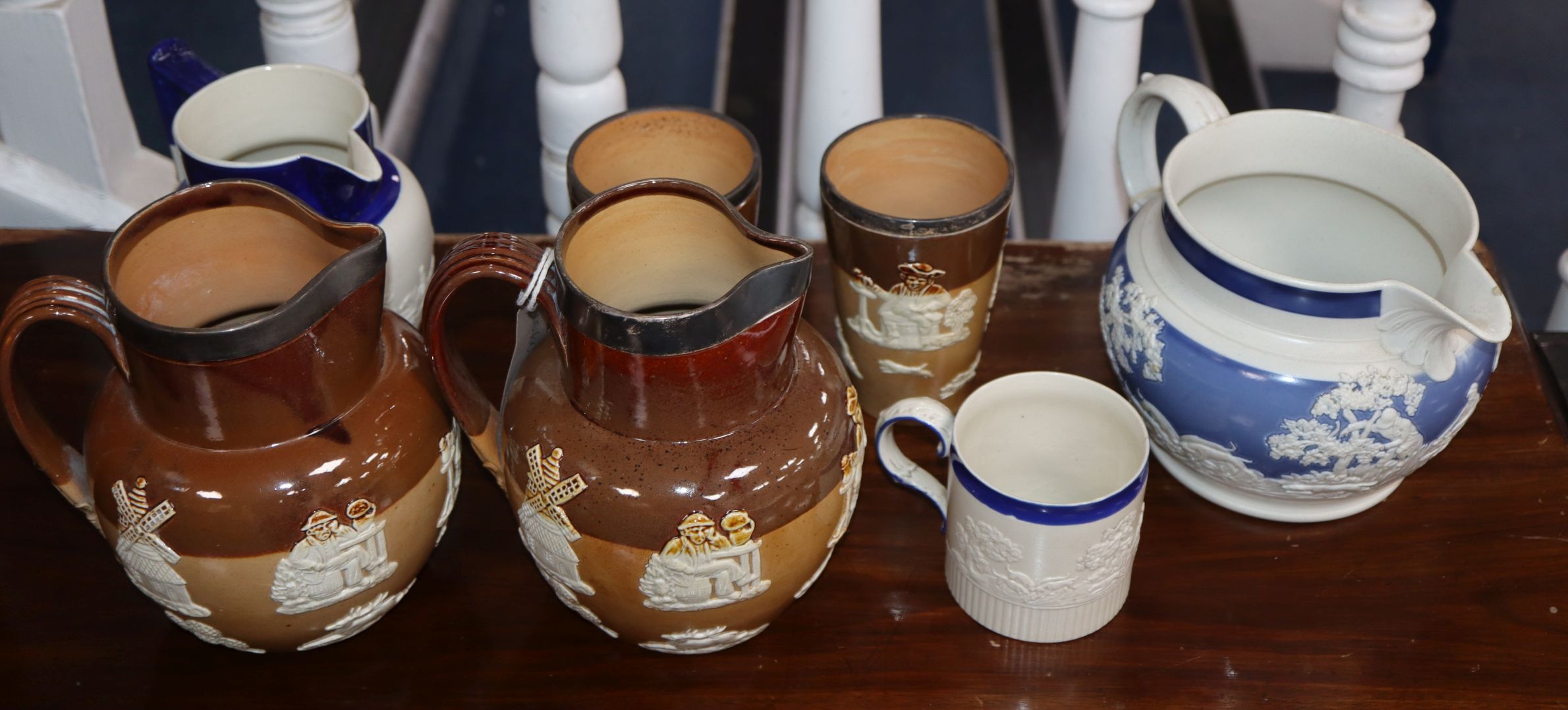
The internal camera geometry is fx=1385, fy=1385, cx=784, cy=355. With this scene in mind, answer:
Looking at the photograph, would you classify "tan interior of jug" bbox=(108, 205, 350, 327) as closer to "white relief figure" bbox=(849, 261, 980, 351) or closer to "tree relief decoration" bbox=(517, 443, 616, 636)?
"tree relief decoration" bbox=(517, 443, 616, 636)

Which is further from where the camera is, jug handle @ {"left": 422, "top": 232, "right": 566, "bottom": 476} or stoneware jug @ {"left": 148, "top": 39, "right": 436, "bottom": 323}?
stoneware jug @ {"left": 148, "top": 39, "right": 436, "bottom": 323}

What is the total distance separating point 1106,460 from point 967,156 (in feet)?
0.72

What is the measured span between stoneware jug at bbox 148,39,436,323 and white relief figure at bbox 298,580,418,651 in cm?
19

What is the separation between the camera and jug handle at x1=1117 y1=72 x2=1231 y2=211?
0.87 metres

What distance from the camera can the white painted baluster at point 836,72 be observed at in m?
1.01

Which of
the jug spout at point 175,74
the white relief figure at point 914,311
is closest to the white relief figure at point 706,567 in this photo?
the white relief figure at point 914,311

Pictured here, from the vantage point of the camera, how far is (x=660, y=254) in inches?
29.2

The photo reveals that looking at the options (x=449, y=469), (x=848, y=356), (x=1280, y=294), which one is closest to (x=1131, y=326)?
(x=1280, y=294)

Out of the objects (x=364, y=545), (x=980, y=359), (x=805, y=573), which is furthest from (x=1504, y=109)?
(x=364, y=545)

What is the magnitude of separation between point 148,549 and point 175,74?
14.0 inches

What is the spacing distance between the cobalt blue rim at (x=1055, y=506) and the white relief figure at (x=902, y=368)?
173 mm

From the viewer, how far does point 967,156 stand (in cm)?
91

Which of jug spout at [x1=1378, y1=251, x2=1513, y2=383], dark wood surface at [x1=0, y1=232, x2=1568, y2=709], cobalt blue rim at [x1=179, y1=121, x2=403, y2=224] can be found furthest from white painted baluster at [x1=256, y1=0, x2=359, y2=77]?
jug spout at [x1=1378, y1=251, x2=1513, y2=383]

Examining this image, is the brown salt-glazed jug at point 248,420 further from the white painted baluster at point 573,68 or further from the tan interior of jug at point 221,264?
the white painted baluster at point 573,68
